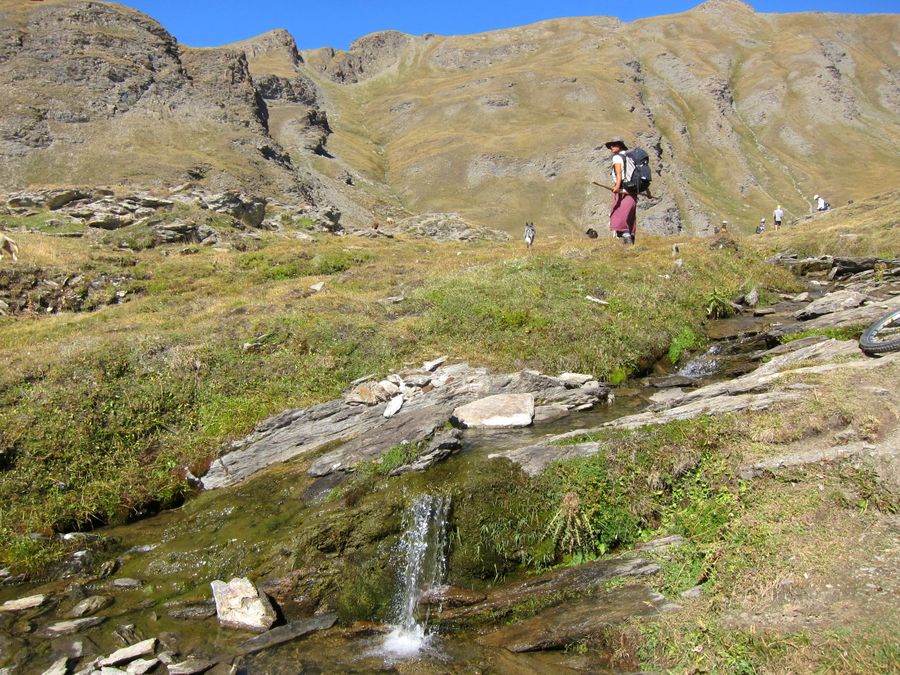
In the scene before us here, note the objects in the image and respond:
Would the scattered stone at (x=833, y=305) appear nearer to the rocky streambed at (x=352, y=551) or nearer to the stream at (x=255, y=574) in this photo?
the rocky streambed at (x=352, y=551)

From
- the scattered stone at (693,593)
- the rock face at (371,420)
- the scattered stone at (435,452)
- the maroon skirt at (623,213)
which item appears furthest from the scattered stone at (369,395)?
the maroon skirt at (623,213)

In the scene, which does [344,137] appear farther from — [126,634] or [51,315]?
[126,634]

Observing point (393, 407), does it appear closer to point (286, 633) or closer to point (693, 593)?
point (286, 633)

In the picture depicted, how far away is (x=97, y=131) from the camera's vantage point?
71125mm

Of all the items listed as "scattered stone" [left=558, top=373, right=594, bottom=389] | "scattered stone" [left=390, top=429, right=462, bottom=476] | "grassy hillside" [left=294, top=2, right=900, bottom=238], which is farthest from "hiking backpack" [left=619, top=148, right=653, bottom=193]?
"grassy hillside" [left=294, top=2, right=900, bottom=238]

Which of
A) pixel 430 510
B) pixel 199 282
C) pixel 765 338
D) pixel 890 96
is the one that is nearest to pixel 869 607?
pixel 430 510

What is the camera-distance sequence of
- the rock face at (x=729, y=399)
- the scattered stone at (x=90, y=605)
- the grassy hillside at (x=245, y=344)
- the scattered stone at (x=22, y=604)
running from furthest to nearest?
the grassy hillside at (x=245, y=344) < the rock face at (x=729, y=399) < the scattered stone at (x=22, y=604) < the scattered stone at (x=90, y=605)

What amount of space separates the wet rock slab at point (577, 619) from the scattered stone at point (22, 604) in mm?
7120

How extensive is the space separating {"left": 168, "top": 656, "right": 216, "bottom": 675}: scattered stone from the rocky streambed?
0.07 feet

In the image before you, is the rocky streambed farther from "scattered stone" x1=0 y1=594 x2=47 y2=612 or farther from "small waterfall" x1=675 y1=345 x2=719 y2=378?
"small waterfall" x1=675 y1=345 x2=719 y2=378

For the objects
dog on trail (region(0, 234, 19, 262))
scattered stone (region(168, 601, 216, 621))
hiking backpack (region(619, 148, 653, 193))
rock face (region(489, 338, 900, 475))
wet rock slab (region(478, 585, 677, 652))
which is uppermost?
dog on trail (region(0, 234, 19, 262))

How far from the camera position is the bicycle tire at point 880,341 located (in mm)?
9473

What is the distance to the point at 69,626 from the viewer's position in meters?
8.12

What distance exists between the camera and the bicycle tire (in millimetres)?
9473
